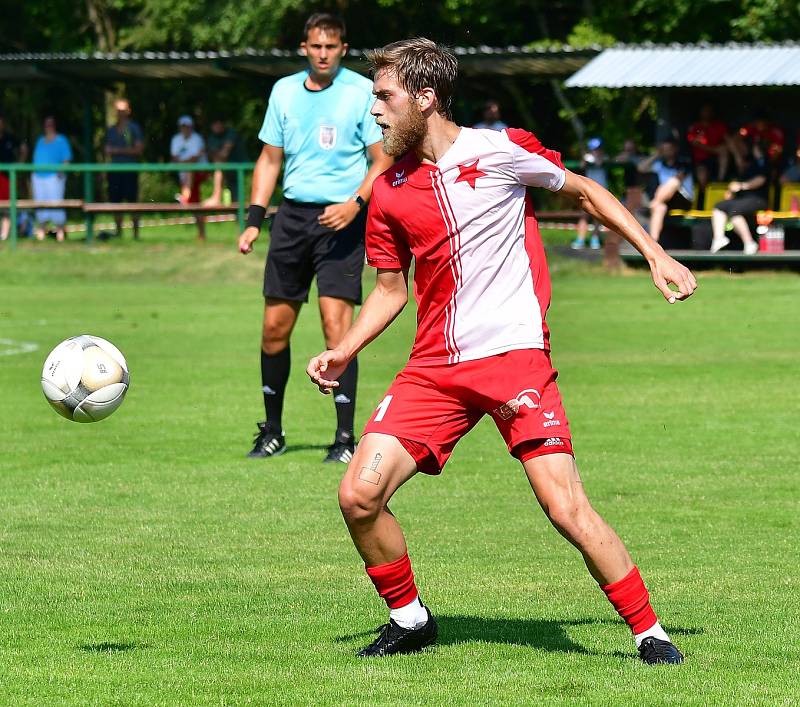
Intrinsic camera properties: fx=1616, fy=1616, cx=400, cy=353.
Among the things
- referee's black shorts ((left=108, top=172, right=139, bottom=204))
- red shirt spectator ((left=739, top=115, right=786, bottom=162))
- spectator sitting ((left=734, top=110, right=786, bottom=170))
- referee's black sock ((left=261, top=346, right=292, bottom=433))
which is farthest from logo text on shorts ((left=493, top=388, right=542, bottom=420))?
referee's black shorts ((left=108, top=172, right=139, bottom=204))

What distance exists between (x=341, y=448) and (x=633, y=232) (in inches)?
186

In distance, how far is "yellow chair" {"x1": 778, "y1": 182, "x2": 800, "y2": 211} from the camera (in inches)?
1000

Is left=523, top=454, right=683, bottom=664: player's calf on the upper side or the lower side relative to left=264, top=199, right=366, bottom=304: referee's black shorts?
upper

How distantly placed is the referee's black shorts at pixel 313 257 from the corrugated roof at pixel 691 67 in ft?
53.7

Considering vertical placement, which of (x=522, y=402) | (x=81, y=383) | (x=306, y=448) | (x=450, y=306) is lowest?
(x=306, y=448)

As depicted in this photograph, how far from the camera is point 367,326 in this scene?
5.70 meters

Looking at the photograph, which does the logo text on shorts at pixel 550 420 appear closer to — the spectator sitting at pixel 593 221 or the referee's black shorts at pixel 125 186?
the spectator sitting at pixel 593 221

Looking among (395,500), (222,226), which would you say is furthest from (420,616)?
(222,226)

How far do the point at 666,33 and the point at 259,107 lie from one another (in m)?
11.7

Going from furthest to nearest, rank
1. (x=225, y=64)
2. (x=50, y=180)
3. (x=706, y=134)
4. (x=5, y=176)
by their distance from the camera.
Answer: (x=5, y=176) → (x=50, y=180) → (x=225, y=64) → (x=706, y=134)

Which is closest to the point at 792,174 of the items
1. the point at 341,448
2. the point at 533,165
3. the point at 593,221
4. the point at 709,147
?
the point at 709,147

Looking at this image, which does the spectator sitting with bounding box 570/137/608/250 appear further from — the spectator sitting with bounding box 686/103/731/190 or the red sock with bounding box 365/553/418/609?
the red sock with bounding box 365/553/418/609

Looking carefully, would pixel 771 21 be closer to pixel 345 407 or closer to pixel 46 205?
pixel 46 205

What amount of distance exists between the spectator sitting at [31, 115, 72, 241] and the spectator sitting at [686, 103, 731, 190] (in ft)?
36.9
